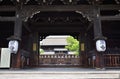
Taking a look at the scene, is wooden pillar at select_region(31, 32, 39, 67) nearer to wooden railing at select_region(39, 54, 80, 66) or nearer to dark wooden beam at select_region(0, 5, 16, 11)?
wooden railing at select_region(39, 54, 80, 66)

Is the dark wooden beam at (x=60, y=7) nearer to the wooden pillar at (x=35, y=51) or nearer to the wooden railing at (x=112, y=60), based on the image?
the wooden railing at (x=112, y=60)

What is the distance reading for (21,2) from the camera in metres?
10.2

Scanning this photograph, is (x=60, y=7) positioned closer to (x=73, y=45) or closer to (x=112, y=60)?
Result: (x=112, y=60)

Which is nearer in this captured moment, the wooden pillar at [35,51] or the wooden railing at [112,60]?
the wooden railing at [112,60]

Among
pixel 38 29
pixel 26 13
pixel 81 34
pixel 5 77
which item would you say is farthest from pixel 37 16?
pixel 5 77

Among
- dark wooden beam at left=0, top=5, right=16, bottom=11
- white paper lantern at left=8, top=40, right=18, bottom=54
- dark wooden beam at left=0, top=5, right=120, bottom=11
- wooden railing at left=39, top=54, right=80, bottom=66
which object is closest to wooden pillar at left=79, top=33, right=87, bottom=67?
wooden railing at left=39, top=54, right=80, bottom=66

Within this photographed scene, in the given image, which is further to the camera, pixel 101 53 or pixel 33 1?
pixel 33 1

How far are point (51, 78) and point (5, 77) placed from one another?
6.05 feet

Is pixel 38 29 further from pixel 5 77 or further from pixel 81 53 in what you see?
pixel 5 77


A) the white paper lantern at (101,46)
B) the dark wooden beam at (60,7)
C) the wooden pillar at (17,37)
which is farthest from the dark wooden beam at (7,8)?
the white paper lantern at (101,46)

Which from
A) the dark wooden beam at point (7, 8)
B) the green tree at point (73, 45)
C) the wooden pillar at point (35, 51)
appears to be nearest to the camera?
the dark wooden beam at point (7, 8)

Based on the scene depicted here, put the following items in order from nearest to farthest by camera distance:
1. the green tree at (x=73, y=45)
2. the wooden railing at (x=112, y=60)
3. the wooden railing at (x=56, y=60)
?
the wooden railing at (x=112, y=60) < the wooden railing at (x=56, y=60) < the green tree at (x=73, y=45)

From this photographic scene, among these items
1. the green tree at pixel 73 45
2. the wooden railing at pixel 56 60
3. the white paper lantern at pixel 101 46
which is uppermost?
the green tree at pixel 73 45

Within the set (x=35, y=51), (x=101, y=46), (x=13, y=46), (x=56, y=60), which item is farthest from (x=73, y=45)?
(x=13, y=46)
